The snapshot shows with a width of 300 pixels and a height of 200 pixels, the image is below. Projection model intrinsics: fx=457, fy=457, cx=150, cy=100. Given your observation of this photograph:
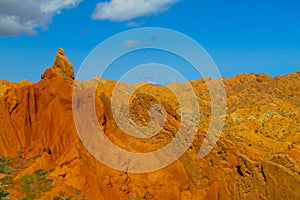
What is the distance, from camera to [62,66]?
108 feet

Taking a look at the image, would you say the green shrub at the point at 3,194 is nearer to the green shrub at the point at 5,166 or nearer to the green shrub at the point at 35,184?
the green shrub at the point at 35,184

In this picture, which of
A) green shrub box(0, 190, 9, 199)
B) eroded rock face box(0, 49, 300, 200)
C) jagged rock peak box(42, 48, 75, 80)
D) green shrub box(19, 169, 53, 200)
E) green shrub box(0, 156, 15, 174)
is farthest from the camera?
jagged rock peak box(42, 48, 75, 80)

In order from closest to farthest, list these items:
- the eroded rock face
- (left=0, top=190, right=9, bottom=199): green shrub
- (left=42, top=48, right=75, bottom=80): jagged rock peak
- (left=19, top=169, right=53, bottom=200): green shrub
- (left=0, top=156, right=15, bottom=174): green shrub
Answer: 1. (left=0, top=190, right=9, bottom=199): green shrub
2. the eroded rock face
3. (left=19, top=169, right=53, bottom=200): green shrub
4. (left=0, top=156, right=15, bottom=174): green shrub
5. (left=42, top=48, right=75, bottom=80): jagged rock peak

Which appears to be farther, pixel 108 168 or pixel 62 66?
pixel 62 66

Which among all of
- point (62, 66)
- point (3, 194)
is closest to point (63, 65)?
point (62, 66)

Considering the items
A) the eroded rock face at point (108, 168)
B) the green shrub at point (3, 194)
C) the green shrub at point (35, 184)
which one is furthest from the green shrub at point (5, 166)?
the green shrub at point (3, 194)

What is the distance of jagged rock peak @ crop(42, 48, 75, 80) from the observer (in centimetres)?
3238

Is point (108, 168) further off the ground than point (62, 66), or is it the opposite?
point (62, 66)

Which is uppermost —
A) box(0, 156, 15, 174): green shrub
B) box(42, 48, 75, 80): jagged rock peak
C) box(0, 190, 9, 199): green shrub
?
box(42, 48, 75, 80): jagged rock peak

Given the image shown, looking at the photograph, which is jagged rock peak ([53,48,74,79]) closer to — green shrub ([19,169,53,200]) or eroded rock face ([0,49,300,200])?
eroded rock face ([0,49,300,200])

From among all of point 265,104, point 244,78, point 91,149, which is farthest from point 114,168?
point 244,78

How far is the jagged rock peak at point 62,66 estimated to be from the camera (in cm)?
3238

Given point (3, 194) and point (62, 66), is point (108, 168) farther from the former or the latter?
point (62, 66)

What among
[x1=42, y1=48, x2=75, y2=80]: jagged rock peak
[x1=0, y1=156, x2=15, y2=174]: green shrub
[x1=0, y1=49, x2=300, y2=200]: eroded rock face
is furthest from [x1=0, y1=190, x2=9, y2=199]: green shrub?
[x1=42, y1=48, x2=75, y2=80]: jagged rock peak
